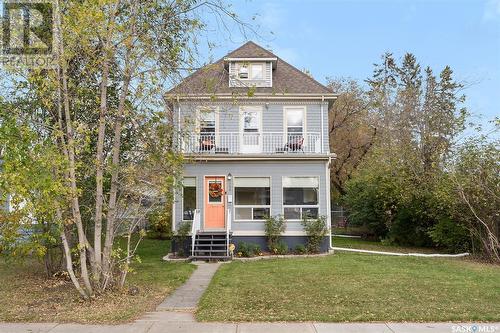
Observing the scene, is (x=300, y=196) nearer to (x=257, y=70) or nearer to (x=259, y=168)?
(x=259, y=168)

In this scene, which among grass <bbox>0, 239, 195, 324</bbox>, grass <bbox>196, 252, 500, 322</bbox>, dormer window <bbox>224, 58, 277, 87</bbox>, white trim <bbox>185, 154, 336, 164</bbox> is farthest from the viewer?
dormer window <bbox>224, 58, 277, 87</bbox>

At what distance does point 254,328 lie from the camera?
6215 millimetres

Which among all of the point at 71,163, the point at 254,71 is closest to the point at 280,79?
the point at 254,71

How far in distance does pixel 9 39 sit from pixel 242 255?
34.0 feet

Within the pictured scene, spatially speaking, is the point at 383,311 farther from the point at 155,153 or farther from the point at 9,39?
the point at 9,39

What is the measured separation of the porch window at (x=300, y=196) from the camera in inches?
654

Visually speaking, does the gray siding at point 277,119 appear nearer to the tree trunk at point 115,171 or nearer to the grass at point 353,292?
the grass at point 353,292

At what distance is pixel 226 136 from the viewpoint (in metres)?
17.0

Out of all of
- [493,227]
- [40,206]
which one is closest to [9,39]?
[40,206]

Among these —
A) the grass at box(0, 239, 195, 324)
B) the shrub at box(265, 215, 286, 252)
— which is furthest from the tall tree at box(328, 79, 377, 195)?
the grass at box(0, 239, 195, 324)

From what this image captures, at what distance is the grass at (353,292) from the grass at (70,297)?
110cm

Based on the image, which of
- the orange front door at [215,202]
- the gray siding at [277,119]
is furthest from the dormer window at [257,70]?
the orange front door at [215,202]

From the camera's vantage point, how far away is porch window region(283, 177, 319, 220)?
16.6 metres

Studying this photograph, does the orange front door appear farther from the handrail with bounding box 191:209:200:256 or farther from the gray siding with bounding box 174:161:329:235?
the handrail with bounding box 191:209:200:256
